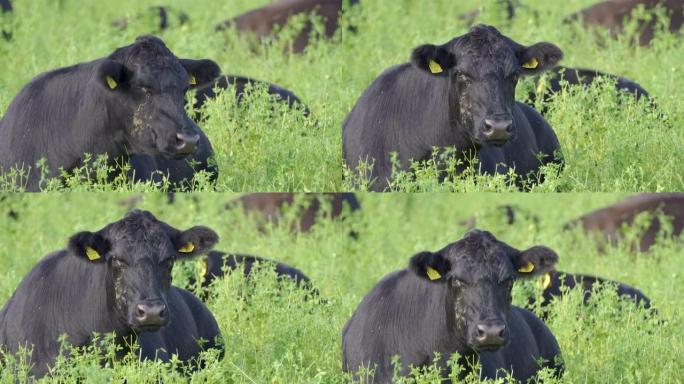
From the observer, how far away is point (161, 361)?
492 inches

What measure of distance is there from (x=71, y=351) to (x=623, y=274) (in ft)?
23.4

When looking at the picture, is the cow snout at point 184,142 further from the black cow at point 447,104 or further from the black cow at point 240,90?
the black cow at point 240,90

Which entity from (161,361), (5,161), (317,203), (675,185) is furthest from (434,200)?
(161,361)

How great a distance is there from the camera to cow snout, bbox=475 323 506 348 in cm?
1249

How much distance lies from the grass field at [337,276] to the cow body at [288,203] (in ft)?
0.86

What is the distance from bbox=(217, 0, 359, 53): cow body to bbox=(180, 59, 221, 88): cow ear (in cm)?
702

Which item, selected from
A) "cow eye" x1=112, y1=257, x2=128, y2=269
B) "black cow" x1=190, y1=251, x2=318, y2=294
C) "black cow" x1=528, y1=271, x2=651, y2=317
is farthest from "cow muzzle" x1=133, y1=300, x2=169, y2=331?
"black cow" x1=528, y1=271, x2=651, y2=317

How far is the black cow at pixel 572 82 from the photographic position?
59.3ft

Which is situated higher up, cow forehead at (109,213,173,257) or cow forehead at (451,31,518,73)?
cow forehead at (451,31,518,73)

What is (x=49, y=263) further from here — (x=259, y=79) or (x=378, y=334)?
(x=259, y=79)

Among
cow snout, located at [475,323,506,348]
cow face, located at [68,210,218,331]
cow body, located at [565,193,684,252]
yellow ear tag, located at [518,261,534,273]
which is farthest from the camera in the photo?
cow body, located at [565,193,684,252]

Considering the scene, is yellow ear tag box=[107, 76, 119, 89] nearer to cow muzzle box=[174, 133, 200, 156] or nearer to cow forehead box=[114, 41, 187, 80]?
cow forehead box=[114, 41, 187, 80]

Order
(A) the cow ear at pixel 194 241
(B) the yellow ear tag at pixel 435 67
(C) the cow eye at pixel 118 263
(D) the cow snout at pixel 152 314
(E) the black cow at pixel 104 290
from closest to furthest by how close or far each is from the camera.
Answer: (D) the cow snout at pixel 152 314 < (E) the black cow at pixel 104 290 < (C) the cow eye at pixel 118 263 < (A) the cow ear at pixel 194 241 < (B) the yellow ear tag at pixel 435 67

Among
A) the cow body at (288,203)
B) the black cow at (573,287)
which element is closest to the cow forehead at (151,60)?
the black cow at (573,287)
